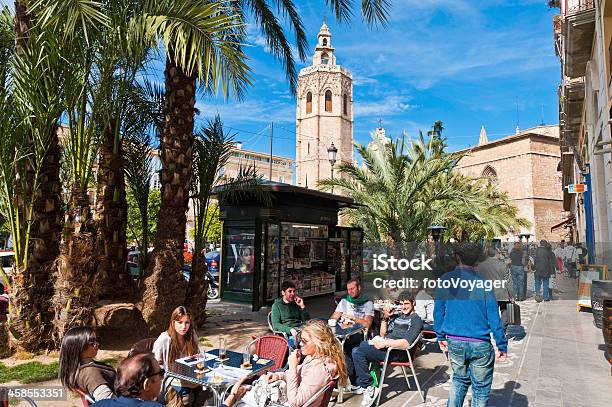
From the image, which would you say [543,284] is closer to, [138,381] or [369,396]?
[369,396]

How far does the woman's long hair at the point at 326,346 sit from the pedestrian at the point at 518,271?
1148 cm

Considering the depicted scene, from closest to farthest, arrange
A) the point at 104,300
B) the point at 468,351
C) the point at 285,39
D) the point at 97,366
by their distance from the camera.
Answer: the point at 97,366
the point at 468,351
the point at 104,300
the point at 285,39

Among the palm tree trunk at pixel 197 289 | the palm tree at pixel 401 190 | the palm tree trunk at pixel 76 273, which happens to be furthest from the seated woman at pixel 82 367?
the palm tree at pixel 401 190

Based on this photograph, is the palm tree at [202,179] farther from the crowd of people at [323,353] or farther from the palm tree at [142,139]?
the crowd of people at [323,353]

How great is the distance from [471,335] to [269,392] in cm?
177

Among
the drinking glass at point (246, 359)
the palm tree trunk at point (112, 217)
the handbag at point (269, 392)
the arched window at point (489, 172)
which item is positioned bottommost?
the handbag at point (269, 392)

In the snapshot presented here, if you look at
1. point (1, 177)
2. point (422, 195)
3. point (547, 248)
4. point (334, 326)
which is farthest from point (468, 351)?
point (422, 195)

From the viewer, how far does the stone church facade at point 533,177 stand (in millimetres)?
52438

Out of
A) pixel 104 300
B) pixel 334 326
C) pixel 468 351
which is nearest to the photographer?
pixel 468 351

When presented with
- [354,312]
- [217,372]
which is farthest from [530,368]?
[217,372]

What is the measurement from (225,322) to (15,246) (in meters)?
4.23

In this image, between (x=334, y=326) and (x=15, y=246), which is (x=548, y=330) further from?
(x=15, y=246)

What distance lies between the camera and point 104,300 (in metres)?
7.16

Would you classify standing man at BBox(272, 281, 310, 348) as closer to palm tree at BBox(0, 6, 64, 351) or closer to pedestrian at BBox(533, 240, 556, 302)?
palm tree at BBox(0, 6, 64, 351)
